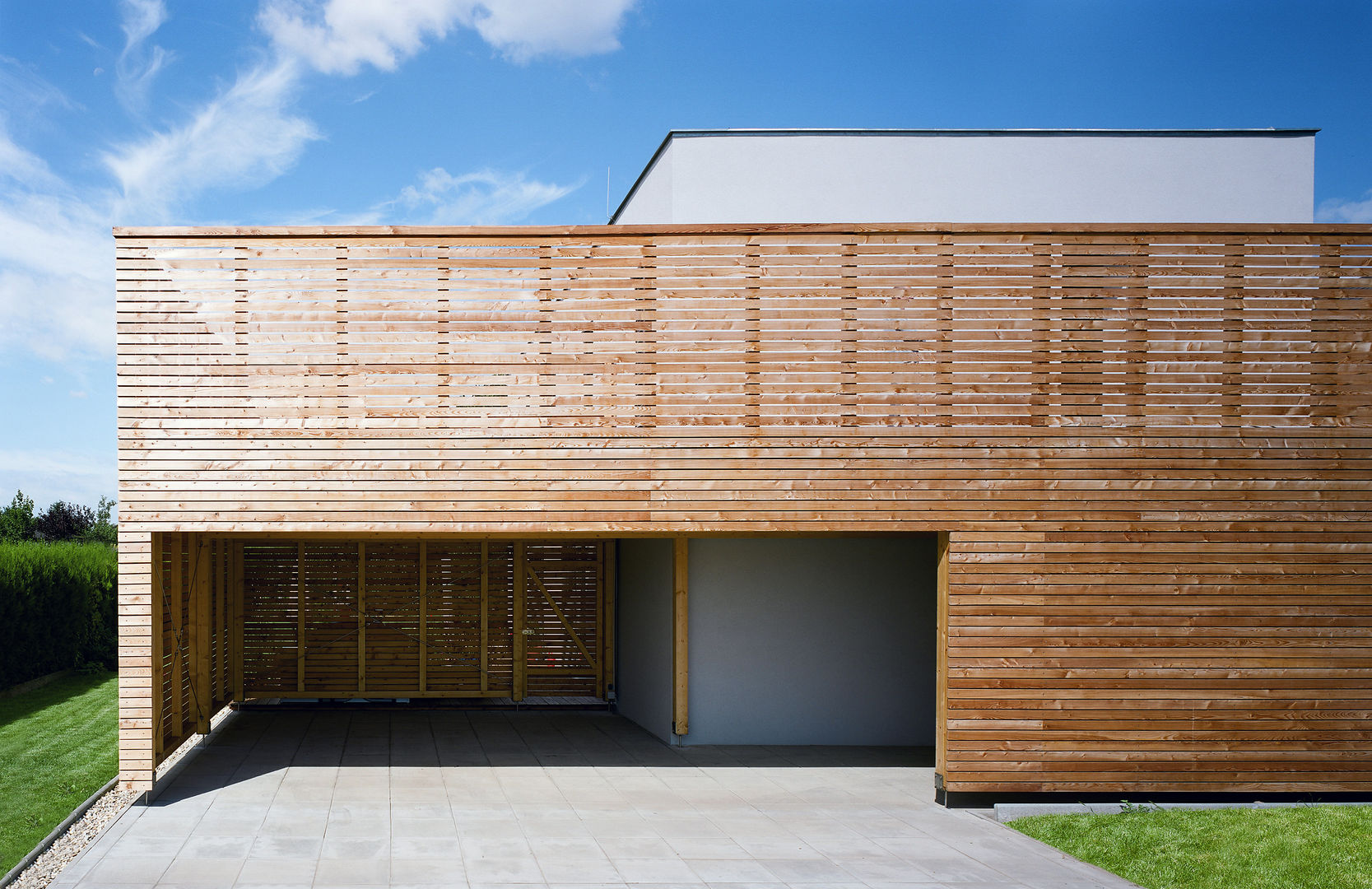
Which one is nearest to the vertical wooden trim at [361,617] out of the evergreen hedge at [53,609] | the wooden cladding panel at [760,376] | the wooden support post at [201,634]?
the wooden support post at [201,634]

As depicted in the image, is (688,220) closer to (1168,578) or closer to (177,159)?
(1168,578)

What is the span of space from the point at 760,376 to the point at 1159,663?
4330mm

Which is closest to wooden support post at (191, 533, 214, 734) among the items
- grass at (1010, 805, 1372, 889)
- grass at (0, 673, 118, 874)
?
grass at (0, 673, 118, 874)

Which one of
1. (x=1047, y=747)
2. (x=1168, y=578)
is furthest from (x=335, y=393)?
(x=1168, y=578)

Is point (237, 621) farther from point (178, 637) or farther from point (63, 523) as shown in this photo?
point (63, 523)

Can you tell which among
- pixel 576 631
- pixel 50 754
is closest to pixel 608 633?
pixel 576 631

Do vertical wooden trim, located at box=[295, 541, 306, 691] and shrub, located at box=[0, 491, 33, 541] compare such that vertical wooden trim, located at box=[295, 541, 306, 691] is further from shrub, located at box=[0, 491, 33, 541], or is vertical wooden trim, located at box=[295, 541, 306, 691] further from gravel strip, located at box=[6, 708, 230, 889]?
shrub, located at box=[0, 491, 33, 541]

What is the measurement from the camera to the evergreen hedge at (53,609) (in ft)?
46.1

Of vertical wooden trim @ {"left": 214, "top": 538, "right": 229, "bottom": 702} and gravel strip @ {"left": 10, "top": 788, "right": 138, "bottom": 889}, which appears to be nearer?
gravel strip @ {"left": 10, "top": 788, "right": 138, "bottom": 889}

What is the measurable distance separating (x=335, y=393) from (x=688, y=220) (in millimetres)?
4736

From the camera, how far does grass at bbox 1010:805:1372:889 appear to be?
6777 millimetres

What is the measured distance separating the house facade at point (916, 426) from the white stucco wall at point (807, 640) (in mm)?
2617

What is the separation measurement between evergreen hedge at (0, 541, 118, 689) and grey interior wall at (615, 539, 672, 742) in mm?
8696

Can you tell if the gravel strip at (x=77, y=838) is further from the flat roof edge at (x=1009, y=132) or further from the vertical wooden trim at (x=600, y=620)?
the flat roof edge at (x=1009, y=132)
